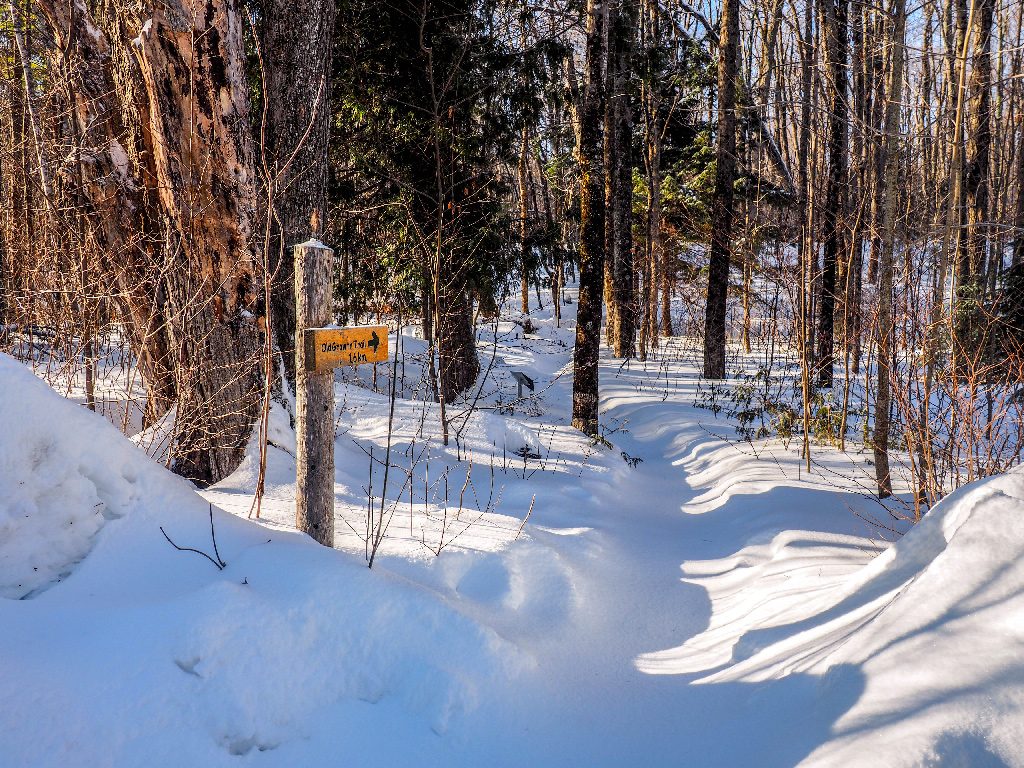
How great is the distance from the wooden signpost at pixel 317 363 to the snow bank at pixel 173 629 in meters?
0.25

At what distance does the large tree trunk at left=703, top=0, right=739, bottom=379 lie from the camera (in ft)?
39.6

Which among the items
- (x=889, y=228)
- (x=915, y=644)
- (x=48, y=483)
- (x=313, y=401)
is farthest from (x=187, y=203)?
(x=889, y=228)

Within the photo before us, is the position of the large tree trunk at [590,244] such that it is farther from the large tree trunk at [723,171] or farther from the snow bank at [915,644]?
the snow bank at [915,644]

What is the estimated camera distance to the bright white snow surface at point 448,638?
2279mm

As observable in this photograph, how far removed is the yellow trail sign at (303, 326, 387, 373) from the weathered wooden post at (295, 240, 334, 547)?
12 millimetres

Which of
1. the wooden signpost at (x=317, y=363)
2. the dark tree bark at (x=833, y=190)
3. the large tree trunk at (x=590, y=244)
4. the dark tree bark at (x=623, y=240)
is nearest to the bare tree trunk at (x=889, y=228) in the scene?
the large tree trunk at (x=590, y=244)

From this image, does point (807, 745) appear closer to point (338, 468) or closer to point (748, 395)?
point (338, 468)

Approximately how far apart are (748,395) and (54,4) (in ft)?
33.2

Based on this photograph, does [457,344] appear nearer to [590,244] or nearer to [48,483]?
[590,244]

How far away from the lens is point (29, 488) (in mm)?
2816

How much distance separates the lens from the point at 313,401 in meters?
3.66

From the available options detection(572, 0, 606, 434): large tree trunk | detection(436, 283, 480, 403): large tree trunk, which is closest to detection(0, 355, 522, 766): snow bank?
detection(572, 0, 606, 434): large tree trunk

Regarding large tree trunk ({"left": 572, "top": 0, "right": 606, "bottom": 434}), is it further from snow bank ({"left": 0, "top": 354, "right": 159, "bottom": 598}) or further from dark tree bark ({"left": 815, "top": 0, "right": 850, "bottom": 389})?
snow bank ({"left": 0, "top": 354, "right": 159, "bottom": 598})

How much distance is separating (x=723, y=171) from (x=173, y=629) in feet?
40.6
